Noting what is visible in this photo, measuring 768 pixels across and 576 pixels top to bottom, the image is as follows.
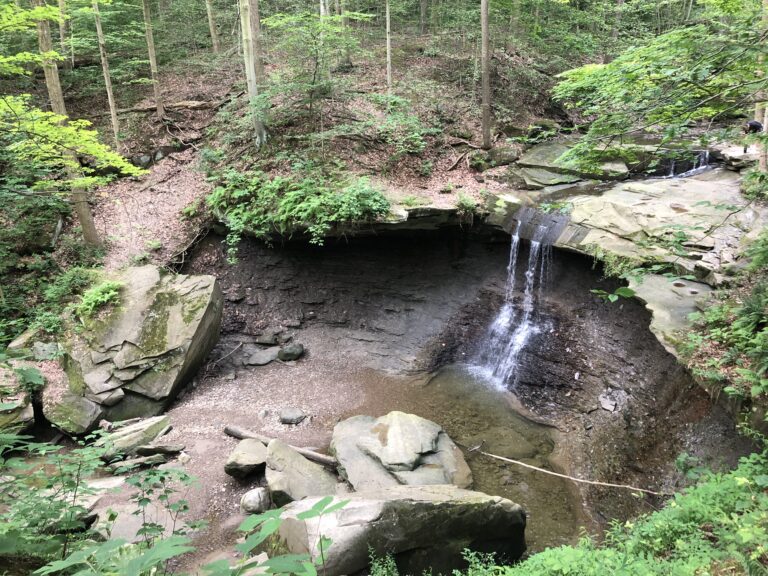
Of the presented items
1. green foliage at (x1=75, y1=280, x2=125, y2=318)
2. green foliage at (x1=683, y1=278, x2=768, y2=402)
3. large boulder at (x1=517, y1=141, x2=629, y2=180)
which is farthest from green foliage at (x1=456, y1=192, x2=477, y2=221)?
green foliage at (x1=75, y1=280, x2=125, y2=318)

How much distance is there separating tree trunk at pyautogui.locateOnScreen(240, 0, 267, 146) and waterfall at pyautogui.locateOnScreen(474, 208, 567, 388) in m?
8.25

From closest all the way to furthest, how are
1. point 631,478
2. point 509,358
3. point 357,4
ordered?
point 631,478, point 509,358, point 357,4

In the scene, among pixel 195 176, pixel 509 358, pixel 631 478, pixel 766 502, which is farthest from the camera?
pixel 195 176

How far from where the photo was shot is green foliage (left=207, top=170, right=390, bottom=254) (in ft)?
35.5

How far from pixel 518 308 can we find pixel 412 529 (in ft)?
24.7

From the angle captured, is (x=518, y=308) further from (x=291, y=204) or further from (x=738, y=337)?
(x=291, y=204)

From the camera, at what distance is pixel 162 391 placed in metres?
9.32

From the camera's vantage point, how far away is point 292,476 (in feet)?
23.0

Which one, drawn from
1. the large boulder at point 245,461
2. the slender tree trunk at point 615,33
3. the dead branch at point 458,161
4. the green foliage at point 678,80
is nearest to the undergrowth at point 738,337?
the green foliage at point 678,80

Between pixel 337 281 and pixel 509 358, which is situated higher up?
pixel 337 281

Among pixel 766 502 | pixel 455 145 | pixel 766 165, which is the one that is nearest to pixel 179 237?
pixel 455 145

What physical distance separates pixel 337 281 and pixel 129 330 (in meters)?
5.41

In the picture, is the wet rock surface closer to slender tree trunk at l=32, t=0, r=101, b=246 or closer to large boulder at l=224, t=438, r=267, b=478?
large boulder at l=224, t=438, r=267, b=478

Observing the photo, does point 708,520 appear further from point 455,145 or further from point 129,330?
point 455,145
